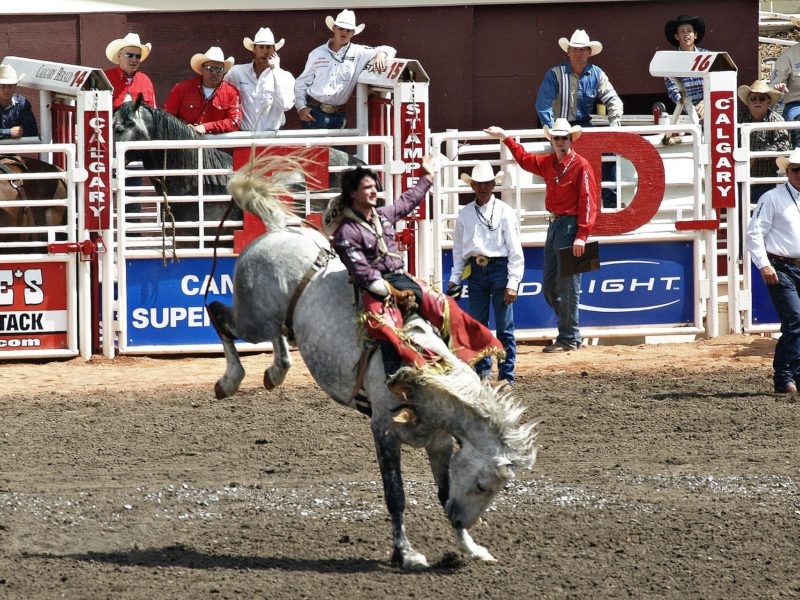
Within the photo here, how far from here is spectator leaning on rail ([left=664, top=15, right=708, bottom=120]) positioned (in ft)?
45.6

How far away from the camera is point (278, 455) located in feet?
29.6

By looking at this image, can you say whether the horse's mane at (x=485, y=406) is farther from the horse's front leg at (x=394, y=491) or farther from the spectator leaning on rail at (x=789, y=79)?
the spectator leaning on rail at (x=789, y=79)

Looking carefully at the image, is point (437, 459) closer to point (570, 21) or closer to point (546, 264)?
point (546, 264)

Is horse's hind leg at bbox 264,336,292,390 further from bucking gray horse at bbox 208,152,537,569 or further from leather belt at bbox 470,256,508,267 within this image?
leather belt at bbox 470,256,508,267

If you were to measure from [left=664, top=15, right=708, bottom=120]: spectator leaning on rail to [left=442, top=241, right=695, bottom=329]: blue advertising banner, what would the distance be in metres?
1.76

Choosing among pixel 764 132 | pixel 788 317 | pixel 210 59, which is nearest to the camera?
pixel 788 317

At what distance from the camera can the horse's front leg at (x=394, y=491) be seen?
6.64m

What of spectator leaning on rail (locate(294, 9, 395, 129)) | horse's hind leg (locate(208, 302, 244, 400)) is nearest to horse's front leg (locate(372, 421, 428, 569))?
horse's hind leg (locate(208, 302, 244, 400))

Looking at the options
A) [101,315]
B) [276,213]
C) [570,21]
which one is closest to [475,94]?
[570,21]

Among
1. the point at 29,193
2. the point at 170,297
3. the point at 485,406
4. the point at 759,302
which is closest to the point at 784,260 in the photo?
the point at 759,302

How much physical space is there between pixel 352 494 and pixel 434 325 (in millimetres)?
1640

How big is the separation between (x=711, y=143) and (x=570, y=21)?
4587 mm

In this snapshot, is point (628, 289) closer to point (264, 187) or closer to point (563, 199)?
point (563, 199)

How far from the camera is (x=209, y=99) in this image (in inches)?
523
